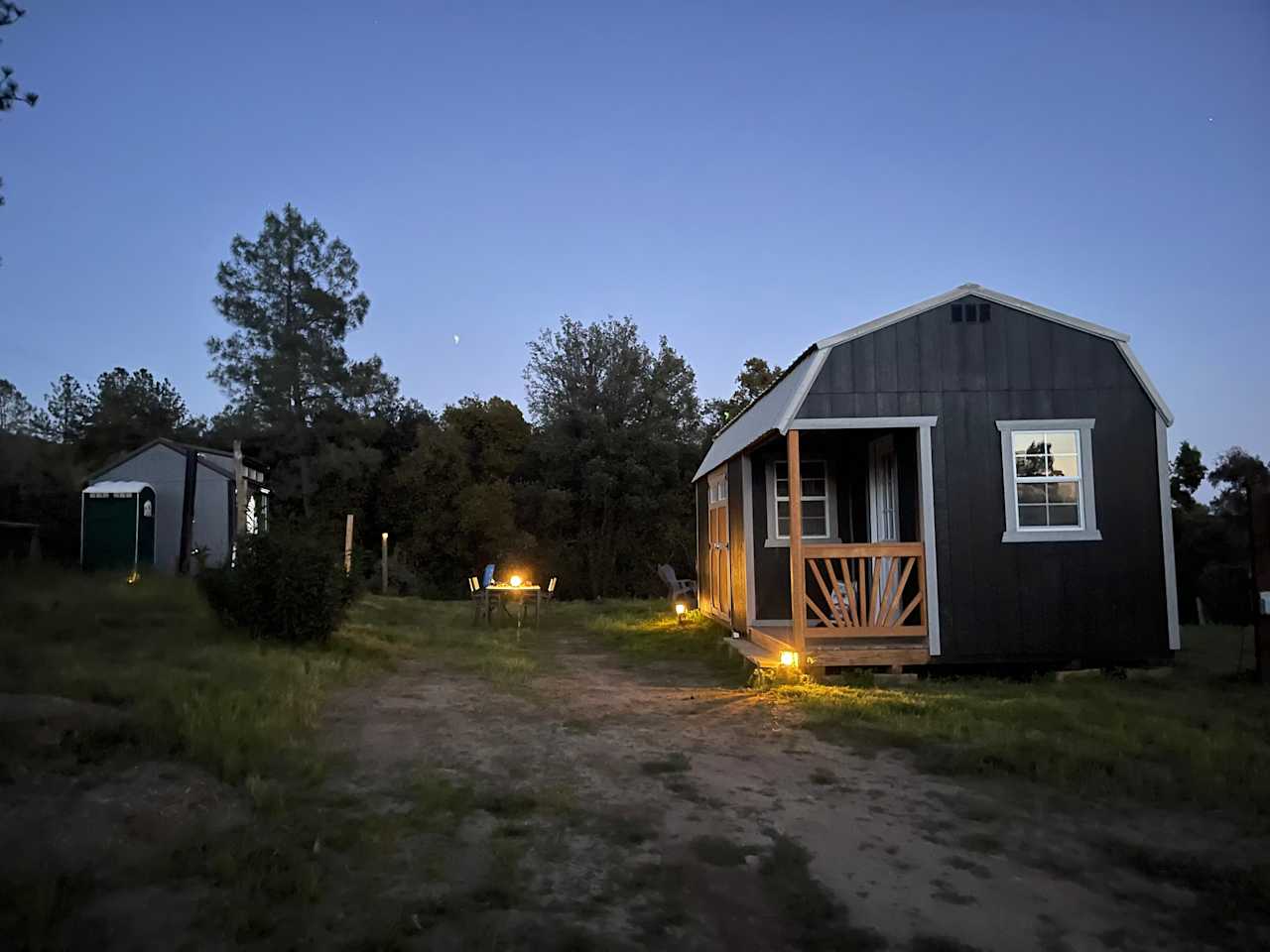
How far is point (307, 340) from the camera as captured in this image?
30.3 metres

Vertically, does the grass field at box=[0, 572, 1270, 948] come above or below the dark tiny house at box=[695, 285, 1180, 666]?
below

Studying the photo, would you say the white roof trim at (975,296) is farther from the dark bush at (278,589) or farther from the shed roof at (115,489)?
the shed roof at (115,489)

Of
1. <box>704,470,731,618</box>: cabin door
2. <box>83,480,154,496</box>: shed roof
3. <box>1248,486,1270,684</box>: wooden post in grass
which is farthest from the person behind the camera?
<box>83,480,154,496</box>: shed roof

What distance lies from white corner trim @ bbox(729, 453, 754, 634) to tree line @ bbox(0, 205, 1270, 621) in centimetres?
1501

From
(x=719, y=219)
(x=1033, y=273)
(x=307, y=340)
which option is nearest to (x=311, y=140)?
(x=719, y=219)

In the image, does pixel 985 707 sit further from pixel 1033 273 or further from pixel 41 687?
pixel 1033 273

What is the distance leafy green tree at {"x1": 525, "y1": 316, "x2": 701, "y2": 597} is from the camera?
2659cm

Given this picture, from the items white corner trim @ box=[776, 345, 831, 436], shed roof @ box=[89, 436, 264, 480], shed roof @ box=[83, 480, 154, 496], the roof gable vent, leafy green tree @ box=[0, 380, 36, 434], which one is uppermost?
leafy green tree @ box=[0, 380, 36, 434]

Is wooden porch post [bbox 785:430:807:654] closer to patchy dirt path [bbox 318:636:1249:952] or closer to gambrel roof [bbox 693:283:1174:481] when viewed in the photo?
gambrel roof [bbox 693:283:1174:481]

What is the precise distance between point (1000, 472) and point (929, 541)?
1.05 metres

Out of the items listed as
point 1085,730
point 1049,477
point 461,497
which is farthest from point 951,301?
point 461,497

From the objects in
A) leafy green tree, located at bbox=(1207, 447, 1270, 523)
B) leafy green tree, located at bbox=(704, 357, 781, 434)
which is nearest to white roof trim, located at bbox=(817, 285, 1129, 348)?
leafy green tree, located at bbox=(1207, 447, 1270, 523)

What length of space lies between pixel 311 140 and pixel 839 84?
26.4 ft

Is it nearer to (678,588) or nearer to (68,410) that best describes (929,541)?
(678,588)
